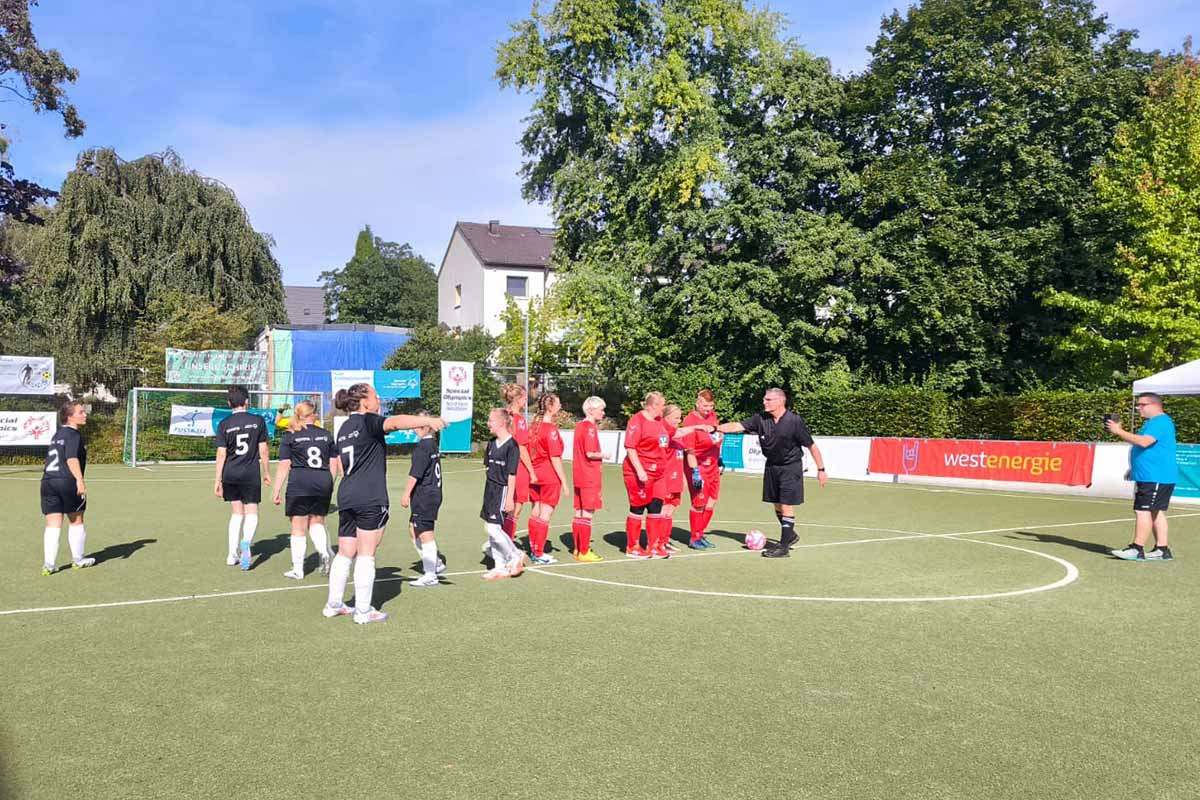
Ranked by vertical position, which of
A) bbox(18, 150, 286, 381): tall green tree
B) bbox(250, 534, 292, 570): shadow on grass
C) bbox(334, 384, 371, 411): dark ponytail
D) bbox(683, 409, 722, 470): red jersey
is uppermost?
bbox(18, 150, 286, 381): tall green tree

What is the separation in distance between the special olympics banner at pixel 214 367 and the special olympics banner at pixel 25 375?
3.79 metres

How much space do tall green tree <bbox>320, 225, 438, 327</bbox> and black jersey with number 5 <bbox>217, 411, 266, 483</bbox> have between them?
65.9 m

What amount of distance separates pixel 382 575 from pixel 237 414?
8.17 ft

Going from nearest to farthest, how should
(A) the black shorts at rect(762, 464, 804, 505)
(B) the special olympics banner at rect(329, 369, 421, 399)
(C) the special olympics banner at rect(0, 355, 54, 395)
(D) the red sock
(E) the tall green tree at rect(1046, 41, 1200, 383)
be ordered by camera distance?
(A) the black shorts at rect(762, 464, 804, 505) → (D) the red sock → (E) the tall green tree at rect(1046, 41, 1200, 383) → (C) the special olympics banner at rect(0, 355, 54, 395) → (B) the special olympics banner at rect(329, 369, 421, 399)

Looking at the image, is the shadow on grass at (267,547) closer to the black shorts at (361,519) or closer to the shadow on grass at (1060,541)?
the black shorts at (361,519)

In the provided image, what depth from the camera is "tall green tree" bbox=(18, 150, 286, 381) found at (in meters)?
36.4

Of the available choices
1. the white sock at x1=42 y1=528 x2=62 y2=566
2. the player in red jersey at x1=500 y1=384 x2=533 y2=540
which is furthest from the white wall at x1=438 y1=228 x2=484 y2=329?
the white sock at x1=42 y1=528 x2=62 y2=566

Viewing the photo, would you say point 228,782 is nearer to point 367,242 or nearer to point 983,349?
point 983,349

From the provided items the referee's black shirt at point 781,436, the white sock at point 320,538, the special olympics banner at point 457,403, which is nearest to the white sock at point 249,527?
the white sock at point 320,538

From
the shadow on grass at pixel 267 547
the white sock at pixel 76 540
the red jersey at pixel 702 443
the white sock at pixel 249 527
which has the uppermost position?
the red jersey at pixel 702 443

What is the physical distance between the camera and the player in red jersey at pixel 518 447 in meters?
9.80

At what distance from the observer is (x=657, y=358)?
115 ft

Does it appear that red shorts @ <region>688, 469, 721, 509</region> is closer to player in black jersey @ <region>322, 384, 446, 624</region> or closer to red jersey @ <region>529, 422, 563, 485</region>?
red jersey @ <region>529, 422, 563, 485</region>

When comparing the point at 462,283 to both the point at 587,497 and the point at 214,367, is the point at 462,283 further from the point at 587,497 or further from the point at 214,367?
the point at 587,497
